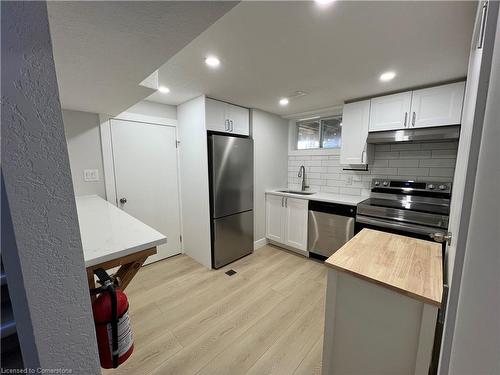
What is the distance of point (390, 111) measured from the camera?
2354mm

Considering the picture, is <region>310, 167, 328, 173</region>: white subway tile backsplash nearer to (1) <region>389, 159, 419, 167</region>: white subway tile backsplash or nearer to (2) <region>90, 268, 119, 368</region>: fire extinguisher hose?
(1) <region>389, 159, 419, 167</region>: white subway tile backsplash

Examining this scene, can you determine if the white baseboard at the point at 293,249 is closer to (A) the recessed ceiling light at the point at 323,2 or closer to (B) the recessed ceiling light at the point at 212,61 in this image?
(B) the recessed ceiling light at the point at 212,61

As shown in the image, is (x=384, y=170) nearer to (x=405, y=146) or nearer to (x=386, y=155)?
Answer: (x=386, y=155)

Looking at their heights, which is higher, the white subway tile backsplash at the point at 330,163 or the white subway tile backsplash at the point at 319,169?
the white subway tile backsplash at the point at 330,163

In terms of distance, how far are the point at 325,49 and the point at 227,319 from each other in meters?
2.30

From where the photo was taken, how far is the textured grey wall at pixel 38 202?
0.36 metres

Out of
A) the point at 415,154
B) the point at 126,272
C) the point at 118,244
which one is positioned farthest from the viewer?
the point at 415,154

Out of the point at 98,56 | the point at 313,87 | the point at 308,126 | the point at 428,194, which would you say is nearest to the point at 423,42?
the point at 313,87

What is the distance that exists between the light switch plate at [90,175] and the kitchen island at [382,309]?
2561mm

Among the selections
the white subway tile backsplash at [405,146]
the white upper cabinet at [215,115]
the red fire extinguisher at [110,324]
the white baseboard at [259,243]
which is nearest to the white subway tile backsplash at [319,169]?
the white subway tile backsplash at [405,146]

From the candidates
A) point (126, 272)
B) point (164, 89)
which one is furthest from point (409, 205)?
point (164, 89)

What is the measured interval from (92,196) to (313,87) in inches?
105

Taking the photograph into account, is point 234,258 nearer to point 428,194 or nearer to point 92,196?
point 92,196

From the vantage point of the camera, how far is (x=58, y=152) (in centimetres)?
42
